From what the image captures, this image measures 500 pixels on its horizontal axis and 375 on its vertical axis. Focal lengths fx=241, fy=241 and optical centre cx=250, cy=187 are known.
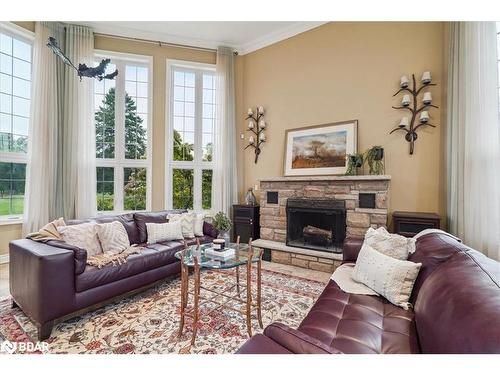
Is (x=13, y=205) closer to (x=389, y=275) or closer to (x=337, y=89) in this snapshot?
(x=389, y=275)

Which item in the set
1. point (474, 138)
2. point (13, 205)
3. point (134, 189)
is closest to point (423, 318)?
point (474, 138)

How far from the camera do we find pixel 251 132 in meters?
4.88

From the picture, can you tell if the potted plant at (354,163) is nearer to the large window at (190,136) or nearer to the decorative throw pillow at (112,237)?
the large window at (190,136)

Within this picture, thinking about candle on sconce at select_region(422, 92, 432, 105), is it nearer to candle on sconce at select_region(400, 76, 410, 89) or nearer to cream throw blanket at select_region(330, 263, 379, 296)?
candle on sconce at select_region(400, 76, 410, 89)

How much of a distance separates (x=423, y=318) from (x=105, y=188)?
4.74 meters

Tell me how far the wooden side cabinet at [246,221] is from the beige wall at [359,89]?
0.65 m

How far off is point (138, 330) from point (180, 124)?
12.4ft

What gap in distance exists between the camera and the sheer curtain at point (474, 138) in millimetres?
2320

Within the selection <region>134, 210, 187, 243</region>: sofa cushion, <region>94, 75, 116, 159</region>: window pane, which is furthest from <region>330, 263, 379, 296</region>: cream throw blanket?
<region>94, 75, 116, 159</region>: window pane

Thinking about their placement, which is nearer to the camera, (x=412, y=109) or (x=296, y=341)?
(x=296, y=341)

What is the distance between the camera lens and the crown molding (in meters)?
4.21

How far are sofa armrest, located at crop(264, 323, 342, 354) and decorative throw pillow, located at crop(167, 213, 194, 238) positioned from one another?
2562 mm

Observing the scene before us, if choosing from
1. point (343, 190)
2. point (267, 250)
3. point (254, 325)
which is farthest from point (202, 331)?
point (343, 190)

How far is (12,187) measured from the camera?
12.2ft
